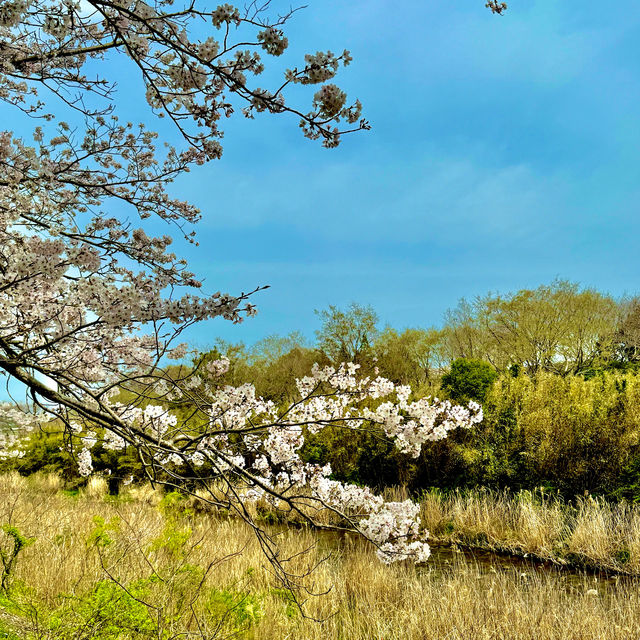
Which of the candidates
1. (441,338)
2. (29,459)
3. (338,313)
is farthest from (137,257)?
(441,338)

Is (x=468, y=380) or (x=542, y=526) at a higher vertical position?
(x=468, y=380)

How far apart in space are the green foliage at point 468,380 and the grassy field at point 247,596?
Answer: 5376 millimetres

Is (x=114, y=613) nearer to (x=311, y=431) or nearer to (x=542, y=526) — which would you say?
(x=311, y=431)

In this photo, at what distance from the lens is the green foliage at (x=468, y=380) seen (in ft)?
38.7

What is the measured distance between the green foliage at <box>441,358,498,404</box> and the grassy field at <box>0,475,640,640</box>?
5376mm

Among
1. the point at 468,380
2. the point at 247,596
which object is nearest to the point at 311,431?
the point at 247,596

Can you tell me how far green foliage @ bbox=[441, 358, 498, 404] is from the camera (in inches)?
465

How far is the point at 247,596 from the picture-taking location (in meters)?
3.12

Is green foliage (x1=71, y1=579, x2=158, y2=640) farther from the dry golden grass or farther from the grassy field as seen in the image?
the dry golden grass

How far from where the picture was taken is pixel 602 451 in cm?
820

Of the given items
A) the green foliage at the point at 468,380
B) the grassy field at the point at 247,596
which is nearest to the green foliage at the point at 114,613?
the grassy field at the point at 247,596

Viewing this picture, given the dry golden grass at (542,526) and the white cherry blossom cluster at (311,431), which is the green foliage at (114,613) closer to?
the white cherry blossom cluster at (311,431)

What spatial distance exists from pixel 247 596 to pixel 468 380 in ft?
33.0

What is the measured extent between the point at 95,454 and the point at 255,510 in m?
4.97
